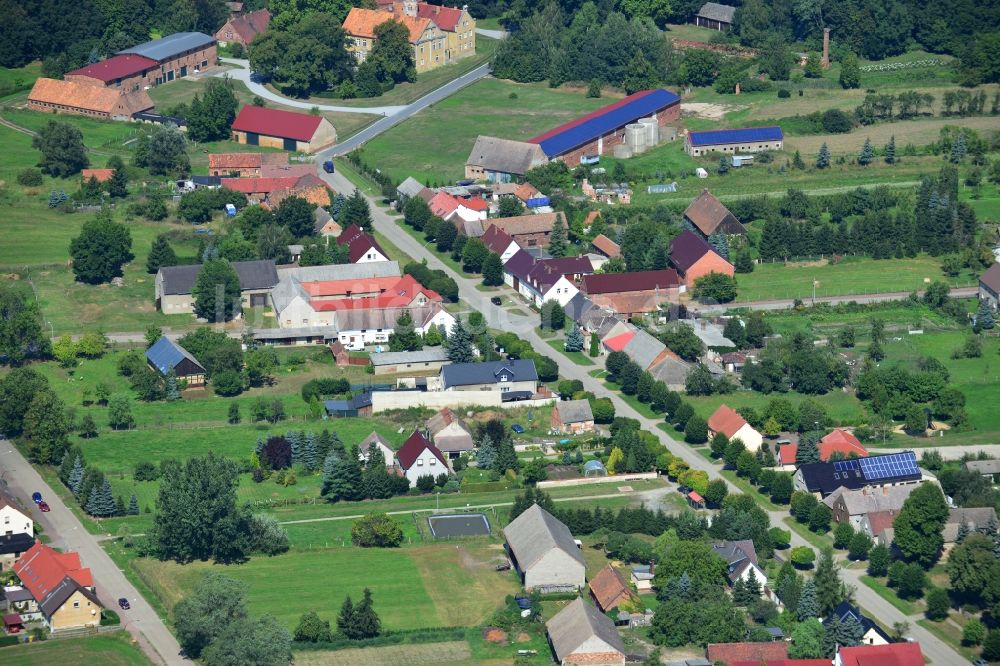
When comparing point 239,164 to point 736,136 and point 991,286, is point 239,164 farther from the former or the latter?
point 991,286

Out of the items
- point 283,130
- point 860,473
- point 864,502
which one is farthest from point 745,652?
point 283,130

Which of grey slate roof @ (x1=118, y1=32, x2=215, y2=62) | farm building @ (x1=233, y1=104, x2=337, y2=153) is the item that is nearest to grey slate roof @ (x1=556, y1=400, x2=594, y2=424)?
farm building @ (x1=233, y1=104, x2=337, y2=153)

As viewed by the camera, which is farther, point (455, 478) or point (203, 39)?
point (203, 39)

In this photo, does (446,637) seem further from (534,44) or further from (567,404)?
(534,44)

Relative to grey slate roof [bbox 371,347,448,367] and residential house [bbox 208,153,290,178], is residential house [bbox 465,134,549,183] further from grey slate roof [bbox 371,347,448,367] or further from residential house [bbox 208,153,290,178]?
grey slate roof [bbox 371,347,448,367]

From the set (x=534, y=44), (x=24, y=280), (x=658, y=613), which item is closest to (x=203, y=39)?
(x=534, y=44)

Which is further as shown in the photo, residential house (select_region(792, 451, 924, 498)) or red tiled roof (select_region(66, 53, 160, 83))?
red tiled roof (select_region(66, 53, 160, 83))
